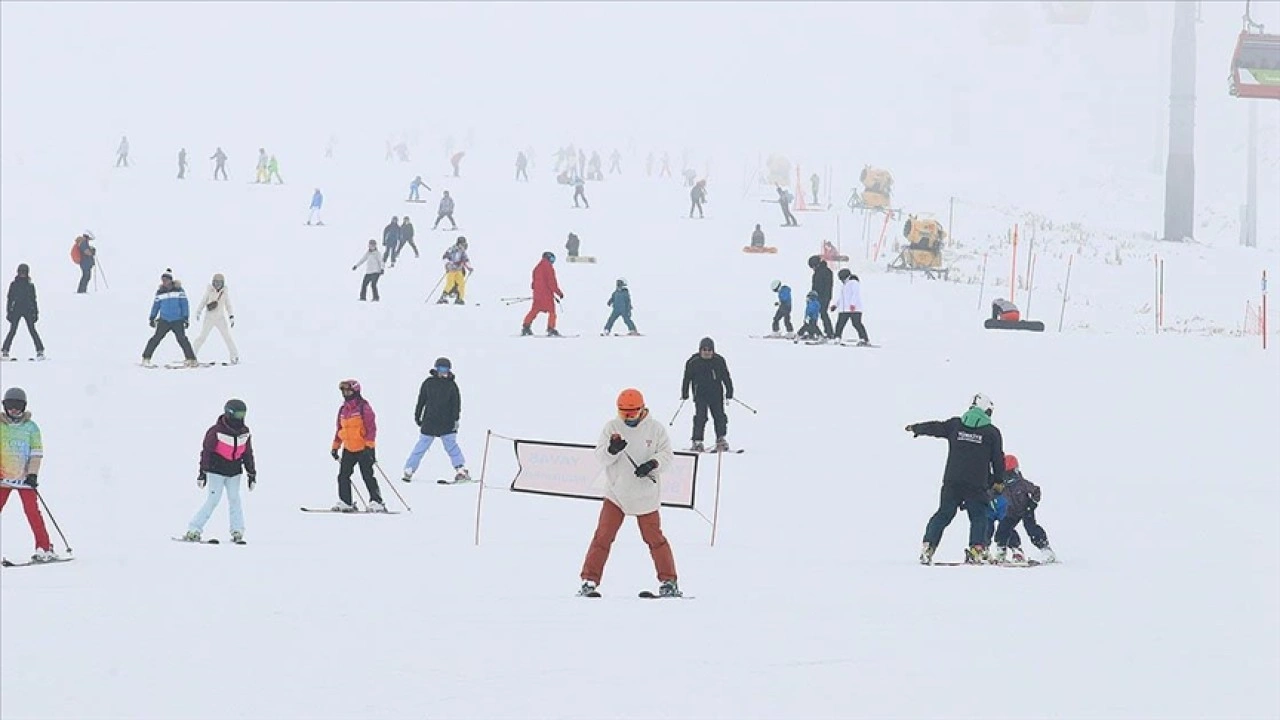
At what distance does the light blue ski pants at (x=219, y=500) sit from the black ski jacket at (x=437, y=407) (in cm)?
346

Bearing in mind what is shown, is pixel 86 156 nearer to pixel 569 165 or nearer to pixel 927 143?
pixel 569 165

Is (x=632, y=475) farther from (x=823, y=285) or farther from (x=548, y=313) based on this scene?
(x=548, y=313)

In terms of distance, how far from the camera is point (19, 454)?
1252cm

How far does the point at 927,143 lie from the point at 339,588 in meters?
102

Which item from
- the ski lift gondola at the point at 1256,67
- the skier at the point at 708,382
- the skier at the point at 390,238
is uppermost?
the ski lift gondola at the point at 1256,67

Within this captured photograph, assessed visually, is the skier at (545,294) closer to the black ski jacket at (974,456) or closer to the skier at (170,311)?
the skier at (170,311)

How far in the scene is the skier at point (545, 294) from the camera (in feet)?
91.6

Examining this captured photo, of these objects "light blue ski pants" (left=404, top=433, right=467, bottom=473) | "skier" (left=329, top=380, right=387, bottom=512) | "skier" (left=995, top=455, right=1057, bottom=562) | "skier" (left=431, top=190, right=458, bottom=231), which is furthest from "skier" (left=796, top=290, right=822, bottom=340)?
"skier" (left=431, top=190, right=458, bottom=231)

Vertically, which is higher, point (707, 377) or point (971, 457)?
point (707, 377)

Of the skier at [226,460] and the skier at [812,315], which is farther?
the skier at [812,315]

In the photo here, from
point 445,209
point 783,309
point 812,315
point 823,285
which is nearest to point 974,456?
point 823,285

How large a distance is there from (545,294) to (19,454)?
53.2ft

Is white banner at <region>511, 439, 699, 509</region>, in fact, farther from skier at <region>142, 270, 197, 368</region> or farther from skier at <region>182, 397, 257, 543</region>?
skier at <region>142, 270, 197, 368</region>

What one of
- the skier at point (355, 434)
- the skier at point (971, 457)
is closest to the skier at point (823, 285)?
the skier at point (355, 434)
